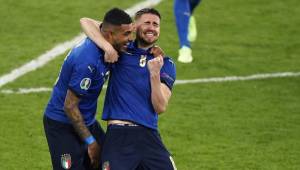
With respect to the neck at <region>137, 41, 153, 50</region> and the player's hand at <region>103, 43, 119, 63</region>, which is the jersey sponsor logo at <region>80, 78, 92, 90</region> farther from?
the neck at <region>137, 41, 153, 50</region>

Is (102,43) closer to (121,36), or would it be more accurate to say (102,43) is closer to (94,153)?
(121,36)

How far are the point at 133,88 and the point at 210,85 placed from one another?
15.8ft

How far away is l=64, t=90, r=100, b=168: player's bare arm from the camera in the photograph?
22.7 feet

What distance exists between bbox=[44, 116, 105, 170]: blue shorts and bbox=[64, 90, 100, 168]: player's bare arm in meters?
0.17

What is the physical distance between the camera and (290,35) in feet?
45.3

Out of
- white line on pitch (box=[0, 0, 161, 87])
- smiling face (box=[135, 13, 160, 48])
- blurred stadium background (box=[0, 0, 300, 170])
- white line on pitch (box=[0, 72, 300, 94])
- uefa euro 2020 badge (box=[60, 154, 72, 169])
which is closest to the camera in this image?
smiling face (box=[135, 13, 160, 48])

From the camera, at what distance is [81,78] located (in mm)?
6855

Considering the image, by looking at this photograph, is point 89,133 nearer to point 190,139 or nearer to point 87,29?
point 87,29

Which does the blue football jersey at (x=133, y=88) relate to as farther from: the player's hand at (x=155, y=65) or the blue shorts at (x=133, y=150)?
the player's hand at (x=155, y=65)

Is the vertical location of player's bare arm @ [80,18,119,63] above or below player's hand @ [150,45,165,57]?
above

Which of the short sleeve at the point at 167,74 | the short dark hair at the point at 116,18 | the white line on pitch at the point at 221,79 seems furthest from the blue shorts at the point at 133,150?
the white line on pitch at the point at 221,79

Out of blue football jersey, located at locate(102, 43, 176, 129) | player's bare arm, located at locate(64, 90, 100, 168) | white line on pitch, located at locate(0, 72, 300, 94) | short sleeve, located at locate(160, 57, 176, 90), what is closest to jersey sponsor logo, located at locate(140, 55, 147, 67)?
blue football jersey, located at locate(102, 43, 176, 129)

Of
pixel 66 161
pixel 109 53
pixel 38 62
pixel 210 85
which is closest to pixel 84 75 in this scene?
pixel 109 53

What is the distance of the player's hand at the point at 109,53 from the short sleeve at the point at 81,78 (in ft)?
0.40
